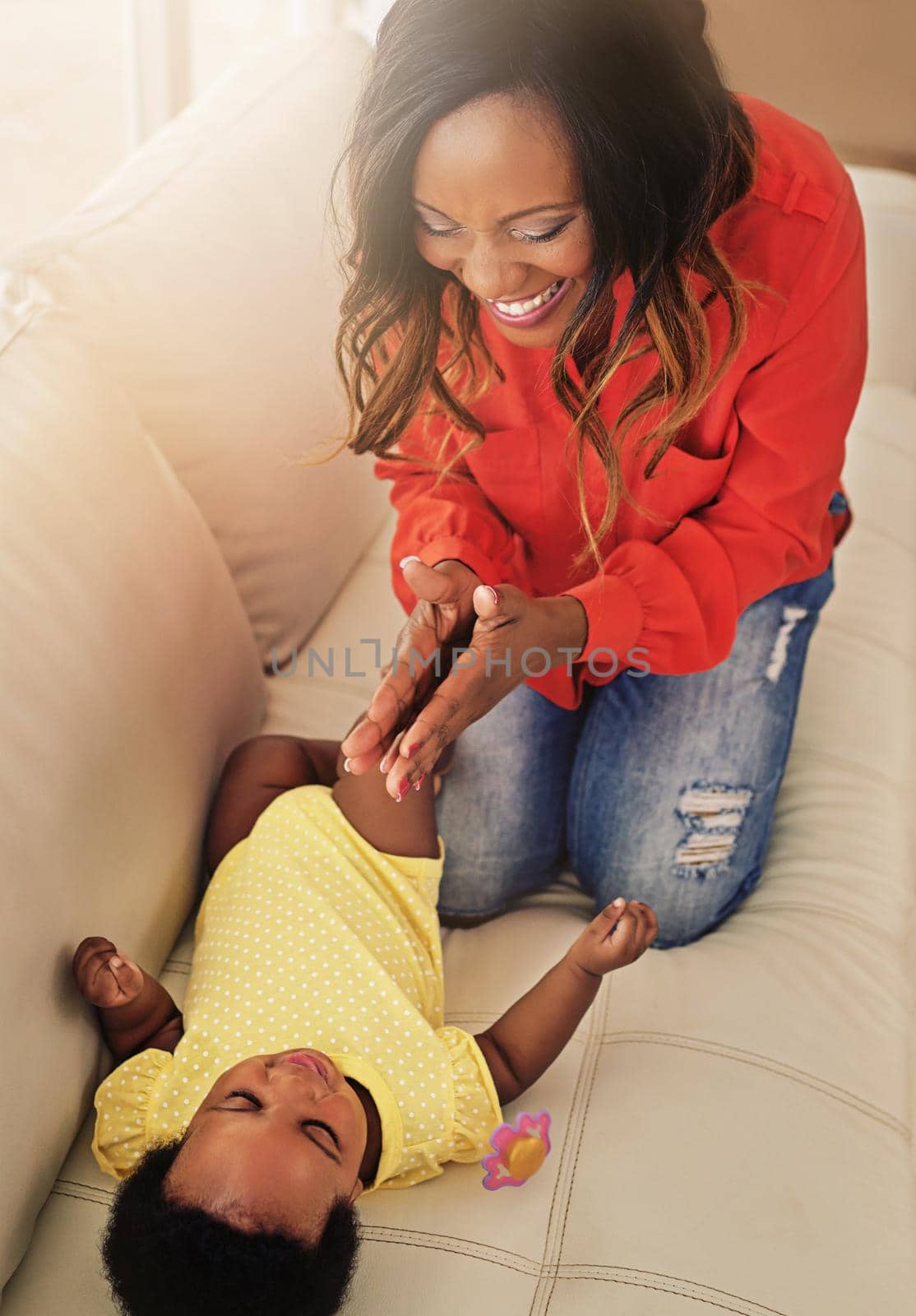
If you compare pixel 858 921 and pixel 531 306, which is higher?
pixel 531 306

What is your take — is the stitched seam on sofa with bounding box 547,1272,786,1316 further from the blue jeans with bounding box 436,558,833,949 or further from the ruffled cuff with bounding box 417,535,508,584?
the ruffled cuff with bounding box 417,535,508,584

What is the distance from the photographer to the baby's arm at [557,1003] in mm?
980

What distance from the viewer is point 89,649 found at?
3.09 ft

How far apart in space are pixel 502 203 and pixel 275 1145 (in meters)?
0.68

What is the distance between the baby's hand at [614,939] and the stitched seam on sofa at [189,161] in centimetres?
77

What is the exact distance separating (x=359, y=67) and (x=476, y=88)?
2.74 ft

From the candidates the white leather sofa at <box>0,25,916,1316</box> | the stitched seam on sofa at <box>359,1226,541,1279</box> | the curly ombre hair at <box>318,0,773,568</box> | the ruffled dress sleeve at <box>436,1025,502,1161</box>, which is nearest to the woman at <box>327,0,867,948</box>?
the curly ombre hair at <box>318,0,773,568</box>

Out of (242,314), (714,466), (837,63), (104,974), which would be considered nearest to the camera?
(104,974)

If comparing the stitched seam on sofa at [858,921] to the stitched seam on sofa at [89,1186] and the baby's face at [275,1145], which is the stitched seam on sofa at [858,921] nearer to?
the baby's face at [275,1145]

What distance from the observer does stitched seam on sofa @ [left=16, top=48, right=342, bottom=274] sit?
112cm

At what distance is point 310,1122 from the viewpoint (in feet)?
2.95

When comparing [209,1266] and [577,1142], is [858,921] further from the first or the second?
[209,1266]

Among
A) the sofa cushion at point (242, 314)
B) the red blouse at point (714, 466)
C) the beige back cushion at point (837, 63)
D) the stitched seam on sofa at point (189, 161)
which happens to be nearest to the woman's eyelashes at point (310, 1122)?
the red blouse at point (714, 466)

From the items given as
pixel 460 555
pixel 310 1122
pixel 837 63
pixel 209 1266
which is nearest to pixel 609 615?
pixel 460 555
